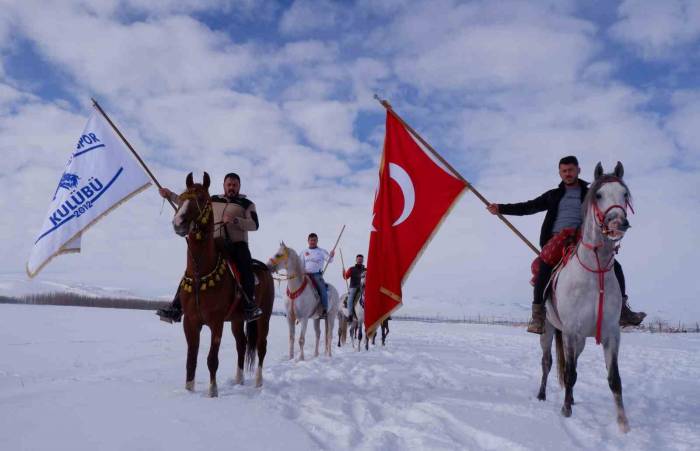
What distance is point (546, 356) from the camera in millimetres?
6887

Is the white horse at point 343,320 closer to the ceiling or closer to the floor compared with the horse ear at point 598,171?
closer to the floor

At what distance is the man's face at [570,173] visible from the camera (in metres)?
6.43

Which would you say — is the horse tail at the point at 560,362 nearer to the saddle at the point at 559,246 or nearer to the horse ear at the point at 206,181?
the saddle at the point at 559,246

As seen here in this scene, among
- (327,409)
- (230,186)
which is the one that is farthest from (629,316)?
(230,186)

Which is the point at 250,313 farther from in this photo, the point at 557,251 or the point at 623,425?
the point at 623,425

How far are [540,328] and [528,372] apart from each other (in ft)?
12.2

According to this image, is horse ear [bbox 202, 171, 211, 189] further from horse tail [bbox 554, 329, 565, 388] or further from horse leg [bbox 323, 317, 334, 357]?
horse leg [bbox 323, 317, 334, 357]

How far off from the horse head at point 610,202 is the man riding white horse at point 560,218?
1.03 meters

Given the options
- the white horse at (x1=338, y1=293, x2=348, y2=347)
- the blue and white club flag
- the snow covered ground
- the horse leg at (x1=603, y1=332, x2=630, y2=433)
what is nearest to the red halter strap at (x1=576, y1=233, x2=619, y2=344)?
the horse leg at (x1=603, y1=332, x2=630, y2=433)

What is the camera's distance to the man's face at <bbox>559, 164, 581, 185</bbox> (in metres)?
6.43

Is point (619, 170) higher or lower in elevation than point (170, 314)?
higher

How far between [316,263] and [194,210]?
294 inches

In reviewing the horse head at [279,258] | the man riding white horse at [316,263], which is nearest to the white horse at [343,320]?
the man riding white horse at [316,263]

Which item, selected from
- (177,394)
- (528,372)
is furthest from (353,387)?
(528,372)
